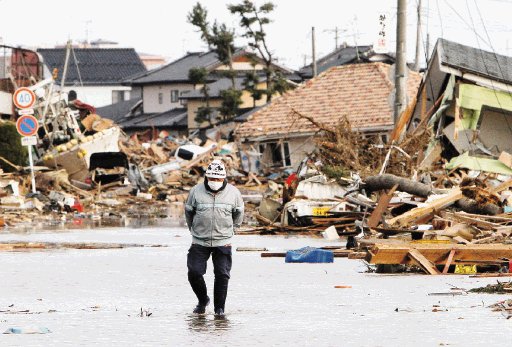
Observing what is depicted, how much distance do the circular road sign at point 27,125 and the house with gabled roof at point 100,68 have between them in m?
96.3

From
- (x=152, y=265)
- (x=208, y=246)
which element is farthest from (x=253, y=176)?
(x=208, y=246)

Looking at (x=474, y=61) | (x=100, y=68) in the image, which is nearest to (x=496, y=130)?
(x=474, y=61)

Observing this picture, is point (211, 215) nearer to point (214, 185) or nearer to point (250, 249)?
point (214, 185)

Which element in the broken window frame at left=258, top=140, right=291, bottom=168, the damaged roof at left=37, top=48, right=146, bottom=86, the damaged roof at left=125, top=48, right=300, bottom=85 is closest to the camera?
the broken window frame at left=258, top=140, right=291, bottom=168

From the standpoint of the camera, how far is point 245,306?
45.7 feet

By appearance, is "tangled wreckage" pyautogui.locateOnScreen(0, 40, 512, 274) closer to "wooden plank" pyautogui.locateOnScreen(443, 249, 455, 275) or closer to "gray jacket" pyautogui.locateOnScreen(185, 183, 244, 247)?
"wooden plank" pyautogui.locateOnScreen(443, 249, 455, 275)

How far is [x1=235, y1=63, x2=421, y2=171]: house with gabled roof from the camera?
2238 inches

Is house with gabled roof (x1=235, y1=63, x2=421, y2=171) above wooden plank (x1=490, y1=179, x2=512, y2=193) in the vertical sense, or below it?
above

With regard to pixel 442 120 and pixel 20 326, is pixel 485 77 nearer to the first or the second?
pixel 442 120

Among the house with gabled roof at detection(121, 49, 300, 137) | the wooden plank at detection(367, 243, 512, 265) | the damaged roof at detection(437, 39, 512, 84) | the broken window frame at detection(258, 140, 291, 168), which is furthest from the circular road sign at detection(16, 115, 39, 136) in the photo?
the house with gabled roof at detection(121, 49, 300, 137)

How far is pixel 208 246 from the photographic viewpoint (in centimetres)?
1342

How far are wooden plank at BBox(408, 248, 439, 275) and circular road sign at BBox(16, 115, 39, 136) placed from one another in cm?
2163

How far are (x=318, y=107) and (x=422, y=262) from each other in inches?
1656

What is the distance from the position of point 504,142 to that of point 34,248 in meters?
18.1
